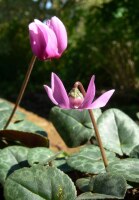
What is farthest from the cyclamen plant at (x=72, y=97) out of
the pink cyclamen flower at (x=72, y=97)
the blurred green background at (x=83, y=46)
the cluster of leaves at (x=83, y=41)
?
the cluster of leaves at (x=83, y=41)

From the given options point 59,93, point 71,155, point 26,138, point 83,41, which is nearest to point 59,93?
point 59,93

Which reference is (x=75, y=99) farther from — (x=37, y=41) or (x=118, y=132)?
(x=118, y=132)

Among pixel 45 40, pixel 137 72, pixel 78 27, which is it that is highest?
pixel 45 40

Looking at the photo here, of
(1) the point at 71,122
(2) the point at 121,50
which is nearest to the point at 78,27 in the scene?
(2) the point at 121,50

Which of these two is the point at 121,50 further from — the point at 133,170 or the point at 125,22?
the point at 133,170

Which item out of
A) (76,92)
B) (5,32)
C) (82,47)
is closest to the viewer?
(76,92)

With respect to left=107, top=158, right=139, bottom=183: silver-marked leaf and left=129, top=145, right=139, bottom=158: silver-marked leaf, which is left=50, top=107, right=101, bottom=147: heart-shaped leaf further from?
left=107, top=158, right=139, bottom=183: silver-marked leaf
